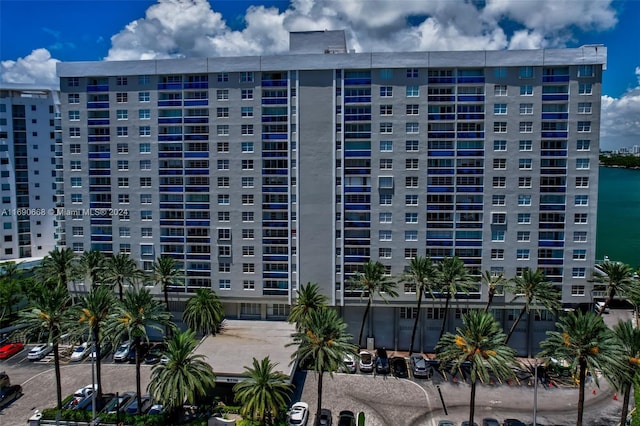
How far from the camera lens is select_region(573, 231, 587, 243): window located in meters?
60.3

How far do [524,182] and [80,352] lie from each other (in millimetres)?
62811

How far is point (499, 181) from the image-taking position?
199 ft

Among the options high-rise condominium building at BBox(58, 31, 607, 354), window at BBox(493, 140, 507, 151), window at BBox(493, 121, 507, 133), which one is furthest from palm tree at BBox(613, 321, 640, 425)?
window at BBox(493, 121, 507, 133)

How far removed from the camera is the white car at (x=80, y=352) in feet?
194

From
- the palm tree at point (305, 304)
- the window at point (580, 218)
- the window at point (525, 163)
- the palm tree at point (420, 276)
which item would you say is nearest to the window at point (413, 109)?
the window at point (525, 163)

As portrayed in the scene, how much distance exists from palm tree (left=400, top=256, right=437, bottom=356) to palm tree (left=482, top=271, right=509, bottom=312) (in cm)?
715

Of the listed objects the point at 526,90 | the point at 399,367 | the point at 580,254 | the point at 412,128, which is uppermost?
the point at 526,90

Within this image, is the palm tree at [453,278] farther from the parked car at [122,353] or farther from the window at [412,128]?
the parked car at [122,353]

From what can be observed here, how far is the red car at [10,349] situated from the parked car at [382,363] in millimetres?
48719

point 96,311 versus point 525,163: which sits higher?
point 525,163

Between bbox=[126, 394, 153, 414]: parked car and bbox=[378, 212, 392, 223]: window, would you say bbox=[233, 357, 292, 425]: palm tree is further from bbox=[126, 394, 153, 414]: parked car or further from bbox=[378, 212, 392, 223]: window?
bbox=[378, 212, 392, 223]: window

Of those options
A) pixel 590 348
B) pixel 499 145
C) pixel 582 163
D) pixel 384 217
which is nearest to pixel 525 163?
pixel 499 145

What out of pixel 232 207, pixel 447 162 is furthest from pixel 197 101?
pixel 447 162

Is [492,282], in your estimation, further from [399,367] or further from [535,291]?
[399,367]
